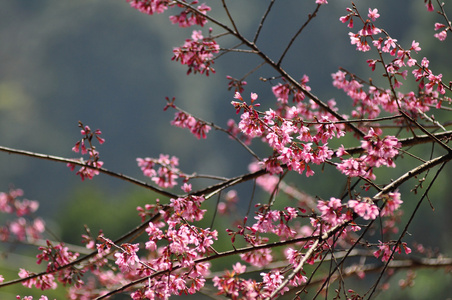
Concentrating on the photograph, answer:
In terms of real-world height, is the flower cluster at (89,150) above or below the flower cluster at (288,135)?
above

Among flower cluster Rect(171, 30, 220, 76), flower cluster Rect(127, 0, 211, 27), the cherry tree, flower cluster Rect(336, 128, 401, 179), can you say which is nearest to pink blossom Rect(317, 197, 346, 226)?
the cherry tree

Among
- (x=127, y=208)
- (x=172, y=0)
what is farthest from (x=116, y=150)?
(x=172, y=0)

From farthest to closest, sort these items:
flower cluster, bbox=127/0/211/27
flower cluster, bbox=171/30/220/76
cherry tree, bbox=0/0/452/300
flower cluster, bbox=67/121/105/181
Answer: flower cluster, bbox=127/0/211/27 < flower cluster, bbox=171/30/220/76 < flower cluster, bbox=67/121/105/181 < cherry tree, bbox=0/0/452/300

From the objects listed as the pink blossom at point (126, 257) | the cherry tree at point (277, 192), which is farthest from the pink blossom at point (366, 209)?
the pink blossom at point (126, 257)

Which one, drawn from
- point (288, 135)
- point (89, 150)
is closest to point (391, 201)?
point (288, 135)

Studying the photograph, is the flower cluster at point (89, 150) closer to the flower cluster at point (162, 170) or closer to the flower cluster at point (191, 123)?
the flower cluster at point (162, 170)

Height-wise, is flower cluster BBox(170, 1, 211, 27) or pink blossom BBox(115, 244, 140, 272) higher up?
flower cluster BBox(170, 1, 211, 27)

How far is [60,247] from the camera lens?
2051 mm

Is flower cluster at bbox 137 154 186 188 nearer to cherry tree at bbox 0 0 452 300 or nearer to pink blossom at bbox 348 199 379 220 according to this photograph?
cherry tree at bbox 0 0 452 300

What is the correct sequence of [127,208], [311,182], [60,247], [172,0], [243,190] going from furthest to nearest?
[243,190] < [311,182] < [127,208] < [172,0] < [60,247]

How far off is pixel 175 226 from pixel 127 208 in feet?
93.9

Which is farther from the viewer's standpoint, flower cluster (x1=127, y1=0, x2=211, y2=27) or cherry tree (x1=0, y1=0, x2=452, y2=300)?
flower cluster (x1=127, y1=0, x2=211, y2=27)

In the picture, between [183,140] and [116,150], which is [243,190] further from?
[116,150]

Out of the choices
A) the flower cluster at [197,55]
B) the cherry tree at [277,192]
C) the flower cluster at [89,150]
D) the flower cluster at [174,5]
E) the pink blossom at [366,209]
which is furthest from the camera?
the flower cluster at [174,5]
